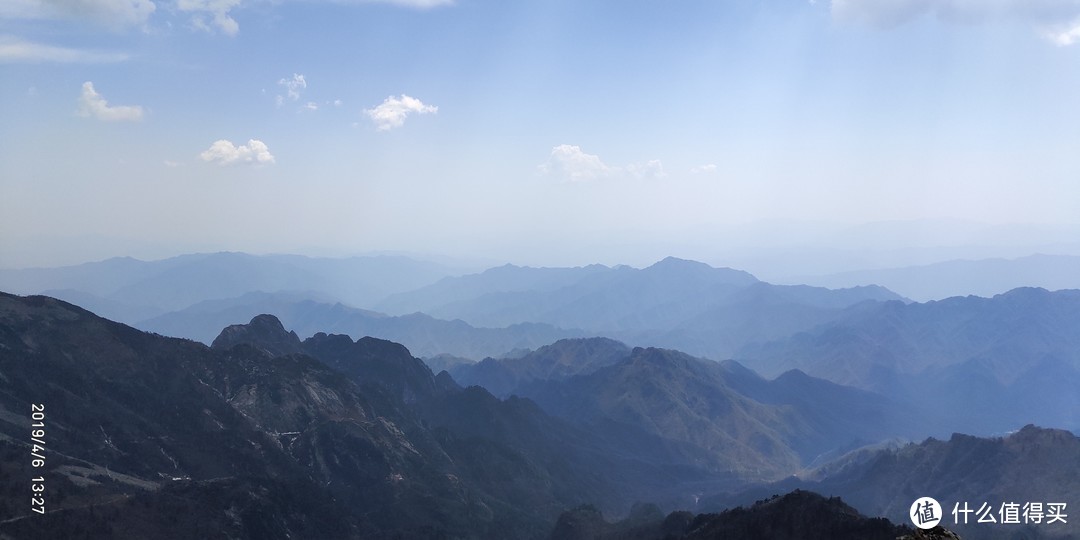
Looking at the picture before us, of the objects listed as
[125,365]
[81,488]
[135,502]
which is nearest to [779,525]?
[135,502]

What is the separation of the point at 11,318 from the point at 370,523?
105011mm

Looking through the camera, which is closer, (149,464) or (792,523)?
(792,523)

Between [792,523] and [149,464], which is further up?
[792,523]

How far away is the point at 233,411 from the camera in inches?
7712

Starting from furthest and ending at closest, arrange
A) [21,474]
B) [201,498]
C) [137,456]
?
[137,456] < [201,498] < [21,474]

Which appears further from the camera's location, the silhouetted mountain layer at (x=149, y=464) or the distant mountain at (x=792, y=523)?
the silhouetted mountain layer at (x=149, y=464)

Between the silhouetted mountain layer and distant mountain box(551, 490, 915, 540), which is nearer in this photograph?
distant mountain box(551, 490, 915, 540)

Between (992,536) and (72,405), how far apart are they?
218019mm

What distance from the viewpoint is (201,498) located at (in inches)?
5664

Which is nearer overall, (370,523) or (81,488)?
(81,488)

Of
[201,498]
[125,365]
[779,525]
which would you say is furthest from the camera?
[125,365]

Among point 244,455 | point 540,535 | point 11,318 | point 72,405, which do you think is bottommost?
point 540,535

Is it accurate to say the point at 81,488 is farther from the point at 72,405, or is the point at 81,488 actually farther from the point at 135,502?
the point at 72,405

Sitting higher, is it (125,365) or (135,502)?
(125,365)
